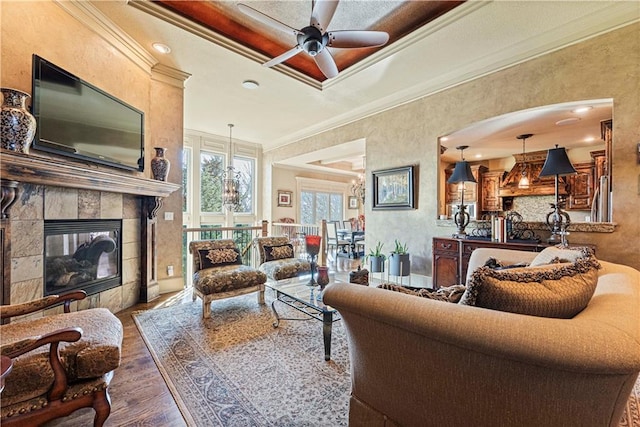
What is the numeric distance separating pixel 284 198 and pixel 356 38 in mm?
5367

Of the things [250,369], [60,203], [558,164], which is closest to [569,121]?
[558,164]

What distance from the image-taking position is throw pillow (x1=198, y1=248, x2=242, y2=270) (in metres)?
3.34

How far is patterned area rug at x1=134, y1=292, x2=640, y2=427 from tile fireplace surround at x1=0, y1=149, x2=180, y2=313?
1.92 ft

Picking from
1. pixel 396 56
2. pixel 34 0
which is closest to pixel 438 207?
pixel 396 56

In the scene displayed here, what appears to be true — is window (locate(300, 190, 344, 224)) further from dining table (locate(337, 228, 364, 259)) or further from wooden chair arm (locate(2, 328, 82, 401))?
wooden chair arm (locate(2, 328, 82, 401))

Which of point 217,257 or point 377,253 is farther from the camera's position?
point 377,253

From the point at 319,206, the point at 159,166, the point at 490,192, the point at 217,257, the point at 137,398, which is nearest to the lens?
the point at 137,398

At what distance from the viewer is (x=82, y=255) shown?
272 centimetres

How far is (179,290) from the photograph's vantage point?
3930 millimetres

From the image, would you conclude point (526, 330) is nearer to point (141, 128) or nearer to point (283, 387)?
point (283, 387)

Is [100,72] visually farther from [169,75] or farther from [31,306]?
[31,306]

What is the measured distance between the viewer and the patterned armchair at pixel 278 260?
3.57 meters

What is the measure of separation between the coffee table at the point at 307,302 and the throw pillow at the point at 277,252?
931 mm

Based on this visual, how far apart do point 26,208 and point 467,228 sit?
455 cm
